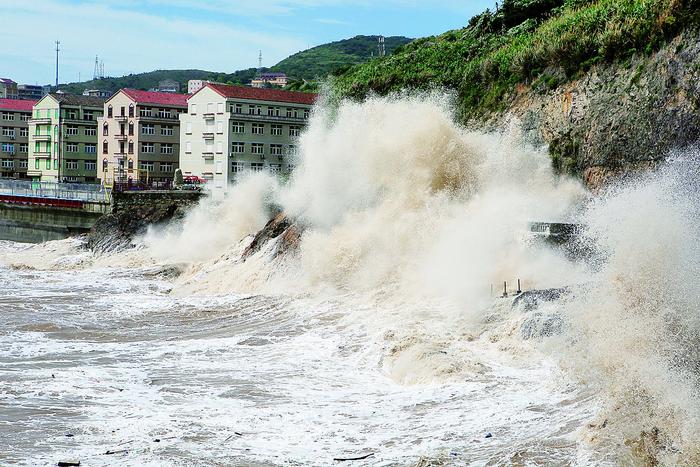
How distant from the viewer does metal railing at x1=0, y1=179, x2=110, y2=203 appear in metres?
44.2

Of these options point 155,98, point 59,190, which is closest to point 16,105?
point 155,98

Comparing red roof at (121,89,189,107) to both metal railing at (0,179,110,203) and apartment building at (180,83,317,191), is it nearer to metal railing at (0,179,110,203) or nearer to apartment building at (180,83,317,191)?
apartment building at (180,83,317,191)

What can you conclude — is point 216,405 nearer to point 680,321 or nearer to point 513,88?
point 680,321

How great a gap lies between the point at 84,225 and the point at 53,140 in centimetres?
3369

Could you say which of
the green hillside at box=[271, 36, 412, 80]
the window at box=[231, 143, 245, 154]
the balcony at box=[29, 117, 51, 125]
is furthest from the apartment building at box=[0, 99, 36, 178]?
the green hillside at box=[271, 36, 412, 80]

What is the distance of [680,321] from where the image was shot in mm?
14289

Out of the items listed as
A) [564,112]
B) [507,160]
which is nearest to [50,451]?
[507,160]

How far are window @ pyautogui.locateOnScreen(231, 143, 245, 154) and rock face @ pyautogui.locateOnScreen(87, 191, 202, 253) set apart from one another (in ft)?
54.5

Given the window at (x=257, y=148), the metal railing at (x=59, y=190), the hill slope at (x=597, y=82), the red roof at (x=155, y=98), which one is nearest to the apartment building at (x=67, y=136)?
the red roof at (x=155, y=98)

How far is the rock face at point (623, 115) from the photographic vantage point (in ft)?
83.5

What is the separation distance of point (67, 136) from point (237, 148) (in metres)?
21.4

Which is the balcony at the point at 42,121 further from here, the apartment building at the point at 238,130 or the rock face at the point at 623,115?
the rock face at the point at 623,115

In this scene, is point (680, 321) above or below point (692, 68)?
below

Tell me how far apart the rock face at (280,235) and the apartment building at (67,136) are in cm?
4577
